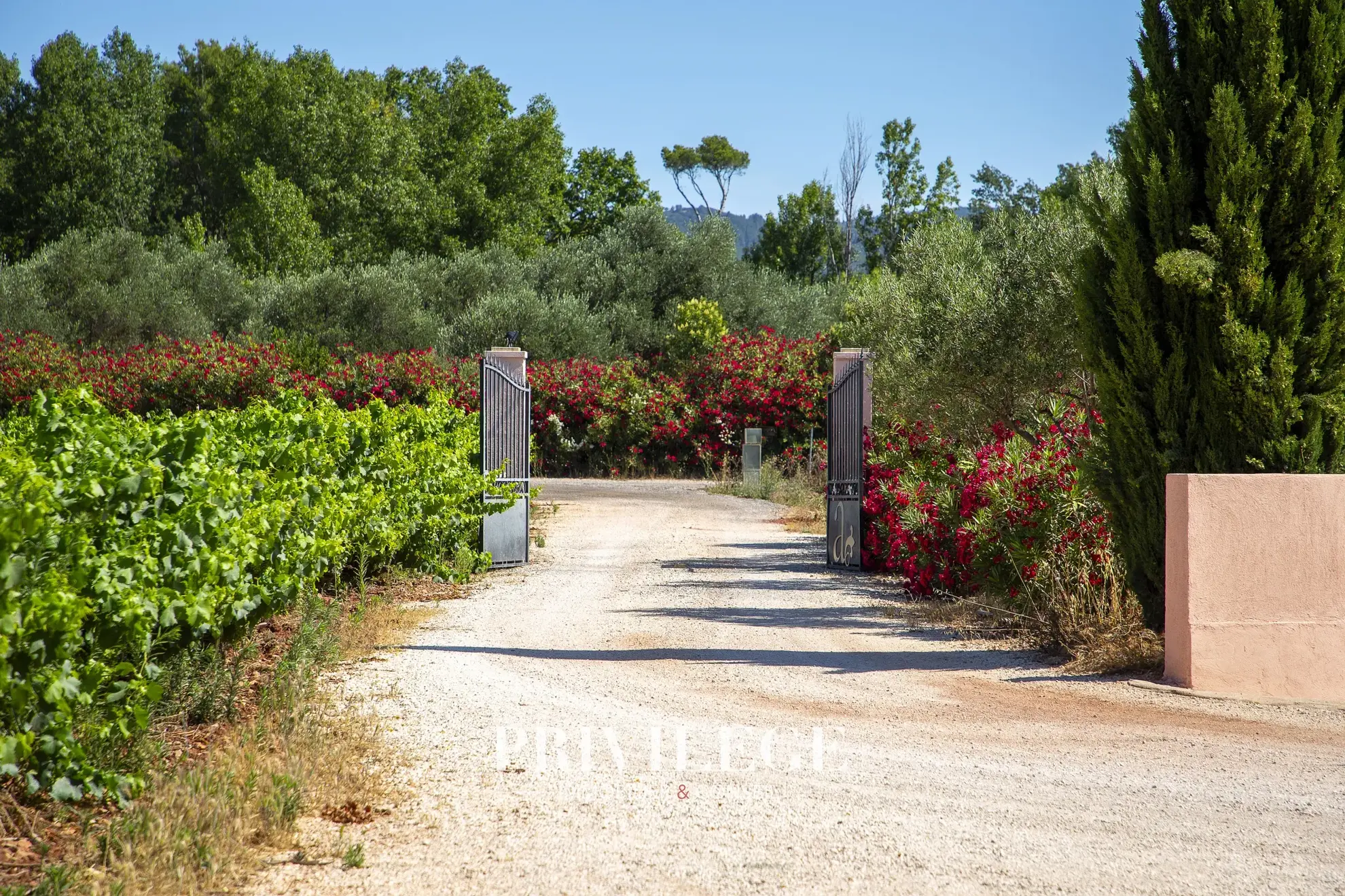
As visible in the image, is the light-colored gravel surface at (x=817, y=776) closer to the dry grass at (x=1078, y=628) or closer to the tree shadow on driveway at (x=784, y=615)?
the tree shadow on driveway at (x=784, y=615)

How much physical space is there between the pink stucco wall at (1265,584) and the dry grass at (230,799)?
4.15 meters

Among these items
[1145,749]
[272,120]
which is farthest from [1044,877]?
[272,120]

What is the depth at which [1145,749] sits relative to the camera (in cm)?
482

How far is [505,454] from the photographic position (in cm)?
1099

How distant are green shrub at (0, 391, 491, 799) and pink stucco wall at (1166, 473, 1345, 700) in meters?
4.61

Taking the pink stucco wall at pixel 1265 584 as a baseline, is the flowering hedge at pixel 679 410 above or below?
above

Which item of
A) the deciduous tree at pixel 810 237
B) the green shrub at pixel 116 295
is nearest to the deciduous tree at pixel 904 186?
the deciduous tree at pixel 810 237

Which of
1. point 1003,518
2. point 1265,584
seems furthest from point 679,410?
point 1265,584

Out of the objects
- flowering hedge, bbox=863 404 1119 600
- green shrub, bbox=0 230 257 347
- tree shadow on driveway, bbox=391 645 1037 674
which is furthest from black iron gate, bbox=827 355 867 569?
green shrub, bbox=0 230 257 347

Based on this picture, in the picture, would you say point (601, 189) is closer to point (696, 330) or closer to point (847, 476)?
point (696, 330)

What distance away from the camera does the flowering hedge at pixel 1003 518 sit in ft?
24.4

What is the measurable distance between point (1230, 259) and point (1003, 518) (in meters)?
2.44

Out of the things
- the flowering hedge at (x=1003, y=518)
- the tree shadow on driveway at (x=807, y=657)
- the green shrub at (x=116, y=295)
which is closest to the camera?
the tree shadow on driveway at (x=807, y=657)

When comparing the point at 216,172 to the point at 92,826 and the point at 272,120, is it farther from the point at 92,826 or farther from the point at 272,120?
the point at 92,826
